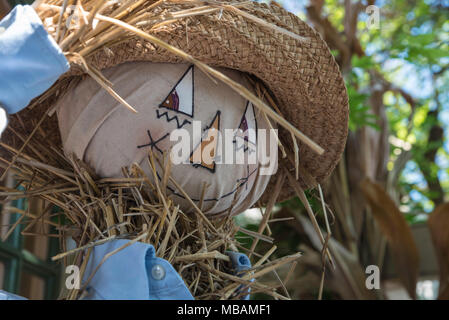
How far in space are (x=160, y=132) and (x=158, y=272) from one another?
0.22 meters

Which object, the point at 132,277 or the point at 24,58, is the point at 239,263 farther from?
the point at 24,58

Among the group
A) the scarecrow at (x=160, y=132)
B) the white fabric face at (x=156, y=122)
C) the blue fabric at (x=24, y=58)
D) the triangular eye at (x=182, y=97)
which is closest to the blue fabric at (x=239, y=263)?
the scarecrow at (x=160, y=132)

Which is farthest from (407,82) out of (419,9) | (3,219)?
(3,219)

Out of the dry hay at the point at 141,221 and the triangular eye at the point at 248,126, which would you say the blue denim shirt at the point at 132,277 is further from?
the triangular eye at the point at 248,126

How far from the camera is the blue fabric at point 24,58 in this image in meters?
0.68

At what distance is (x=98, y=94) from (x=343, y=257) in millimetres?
1693

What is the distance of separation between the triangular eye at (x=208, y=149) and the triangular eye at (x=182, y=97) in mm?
43

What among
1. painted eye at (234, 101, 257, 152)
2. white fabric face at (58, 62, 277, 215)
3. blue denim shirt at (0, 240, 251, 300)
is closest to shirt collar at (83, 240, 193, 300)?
blue denim shirt at (0, 240, 251, 300)

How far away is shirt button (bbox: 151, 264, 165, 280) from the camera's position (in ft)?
2.55

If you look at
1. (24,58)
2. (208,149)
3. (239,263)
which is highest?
(24,58)

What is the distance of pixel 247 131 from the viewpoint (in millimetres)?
922

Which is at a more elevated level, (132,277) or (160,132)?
(160,132)

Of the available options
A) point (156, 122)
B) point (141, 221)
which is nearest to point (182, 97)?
point (156, 122)

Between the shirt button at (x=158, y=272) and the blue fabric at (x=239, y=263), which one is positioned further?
the blue fabric at (x=239, y=263)
